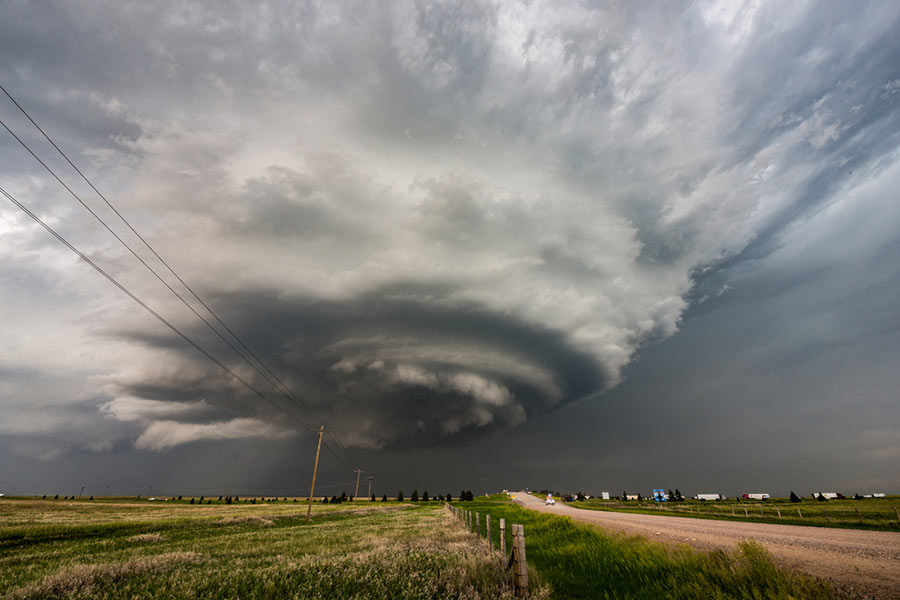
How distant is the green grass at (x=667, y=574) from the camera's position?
8.87 meters

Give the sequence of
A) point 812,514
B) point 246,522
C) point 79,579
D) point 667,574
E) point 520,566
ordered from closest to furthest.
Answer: point 520,566 → point 79,579 → point 667,574 → point 246,522 → point 812,514

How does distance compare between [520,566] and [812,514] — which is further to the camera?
[812,514]

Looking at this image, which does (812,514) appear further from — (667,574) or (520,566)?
(520,566)

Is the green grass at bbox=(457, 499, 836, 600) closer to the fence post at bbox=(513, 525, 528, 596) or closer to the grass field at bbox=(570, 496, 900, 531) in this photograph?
the fence post at bbox=(513, 525, 528, 596)

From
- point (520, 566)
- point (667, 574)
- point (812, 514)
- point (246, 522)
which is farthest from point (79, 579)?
point (812, 514)

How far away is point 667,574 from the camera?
11227 millimetres

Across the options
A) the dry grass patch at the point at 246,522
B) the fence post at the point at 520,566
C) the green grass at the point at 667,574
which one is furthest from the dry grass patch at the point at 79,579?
the dry grass patch at the point at 246,522

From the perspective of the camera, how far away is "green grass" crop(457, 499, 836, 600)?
8867 mm

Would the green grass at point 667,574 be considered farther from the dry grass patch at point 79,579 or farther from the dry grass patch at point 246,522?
the dry grass patch at point 246,522

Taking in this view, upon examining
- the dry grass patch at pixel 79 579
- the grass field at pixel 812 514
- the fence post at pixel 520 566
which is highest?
the fence post at pixel 520 566

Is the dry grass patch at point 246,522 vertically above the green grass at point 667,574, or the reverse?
the green grass at point 667,574

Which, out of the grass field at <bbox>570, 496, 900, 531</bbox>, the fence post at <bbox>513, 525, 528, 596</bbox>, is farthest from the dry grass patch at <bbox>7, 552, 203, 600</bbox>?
the grass field at <bbox>570, 496, 900, 531</bbox>

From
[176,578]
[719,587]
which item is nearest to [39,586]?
[176,578]

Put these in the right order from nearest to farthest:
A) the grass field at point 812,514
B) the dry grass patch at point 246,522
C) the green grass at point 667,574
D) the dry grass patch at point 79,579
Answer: the dry grass patch at point 79,579 → the green grass at point 667,574 → the grass field at point 812,514 → the dry grass patch at point 246,522
